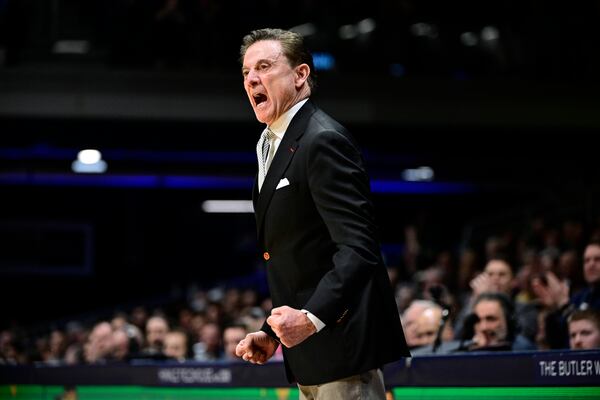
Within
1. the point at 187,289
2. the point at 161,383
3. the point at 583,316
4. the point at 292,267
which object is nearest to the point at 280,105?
the point at 292,267

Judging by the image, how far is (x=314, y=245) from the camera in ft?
10.0

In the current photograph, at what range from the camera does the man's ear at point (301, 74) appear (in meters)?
3.24

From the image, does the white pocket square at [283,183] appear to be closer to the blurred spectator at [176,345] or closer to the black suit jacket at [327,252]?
the black suit jacket at [327,252]

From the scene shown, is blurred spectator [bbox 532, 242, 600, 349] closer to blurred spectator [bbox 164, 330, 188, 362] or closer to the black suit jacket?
blurred spectator [bbox 164, 330, 188, 362]

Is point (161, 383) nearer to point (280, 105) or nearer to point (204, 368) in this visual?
point (204, 368)

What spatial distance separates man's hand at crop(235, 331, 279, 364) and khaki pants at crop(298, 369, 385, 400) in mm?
222

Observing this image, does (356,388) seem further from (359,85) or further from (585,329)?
(359,85)

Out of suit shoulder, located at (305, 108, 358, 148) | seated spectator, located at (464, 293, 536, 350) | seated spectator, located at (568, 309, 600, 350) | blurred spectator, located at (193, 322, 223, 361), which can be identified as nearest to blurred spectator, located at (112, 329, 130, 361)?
blurred spectator, located at (193, 322, 223, 361)

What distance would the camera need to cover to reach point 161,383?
674 cm

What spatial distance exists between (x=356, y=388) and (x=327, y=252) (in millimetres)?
405

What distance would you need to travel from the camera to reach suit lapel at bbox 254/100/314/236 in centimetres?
313

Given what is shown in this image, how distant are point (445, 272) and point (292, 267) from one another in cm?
948

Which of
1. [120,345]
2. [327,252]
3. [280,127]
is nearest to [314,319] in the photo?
[327,252]

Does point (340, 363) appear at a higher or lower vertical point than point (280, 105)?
lower
